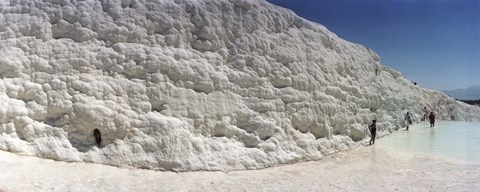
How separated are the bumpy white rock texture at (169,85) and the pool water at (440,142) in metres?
1.58

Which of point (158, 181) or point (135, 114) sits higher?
point (135, 114)

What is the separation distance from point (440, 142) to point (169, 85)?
8.18m

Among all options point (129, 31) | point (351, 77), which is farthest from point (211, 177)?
point (351, 77)

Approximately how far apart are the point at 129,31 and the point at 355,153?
6054 millimetres

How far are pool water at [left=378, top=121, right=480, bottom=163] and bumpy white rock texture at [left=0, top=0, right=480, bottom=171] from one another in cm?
158

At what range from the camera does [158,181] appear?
7.12m

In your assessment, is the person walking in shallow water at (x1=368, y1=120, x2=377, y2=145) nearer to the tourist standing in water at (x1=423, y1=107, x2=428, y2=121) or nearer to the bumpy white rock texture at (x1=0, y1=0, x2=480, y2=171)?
the bumpy white rock texture at (x1=0, y1=0, x2=480, y2=171)

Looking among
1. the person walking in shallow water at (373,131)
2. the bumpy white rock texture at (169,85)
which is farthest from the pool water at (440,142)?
the bumpy white rock texture at (169,85)

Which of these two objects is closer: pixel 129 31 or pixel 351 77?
pixel 129 31

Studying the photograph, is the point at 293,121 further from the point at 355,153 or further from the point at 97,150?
the point at 97,150

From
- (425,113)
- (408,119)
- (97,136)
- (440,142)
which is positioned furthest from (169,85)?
(425,113)

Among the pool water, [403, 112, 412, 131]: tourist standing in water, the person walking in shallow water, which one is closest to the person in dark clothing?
the person walking in shallow water

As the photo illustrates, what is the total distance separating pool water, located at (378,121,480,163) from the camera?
33.3 ft

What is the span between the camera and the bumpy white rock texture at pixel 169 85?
7.87 metres
